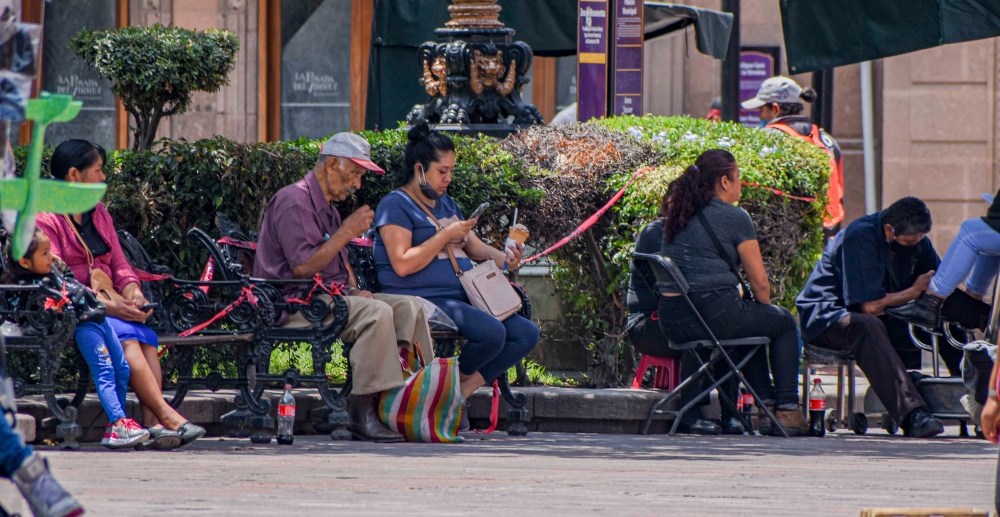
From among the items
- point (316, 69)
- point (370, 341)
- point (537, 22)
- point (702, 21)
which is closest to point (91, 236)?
point (370, 341)

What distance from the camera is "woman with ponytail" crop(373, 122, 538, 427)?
723 centimetres

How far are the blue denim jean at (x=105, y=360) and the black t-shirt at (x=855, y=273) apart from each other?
3664 mm

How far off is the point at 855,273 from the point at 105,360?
3.84 m

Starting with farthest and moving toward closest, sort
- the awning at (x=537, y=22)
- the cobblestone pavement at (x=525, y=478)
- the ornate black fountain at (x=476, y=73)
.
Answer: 1. the awning at (x=537, y=22)
2. the ornate black fountain at (x=476, y=73)
3. the cobblestone pavement at (x=525, y=478)

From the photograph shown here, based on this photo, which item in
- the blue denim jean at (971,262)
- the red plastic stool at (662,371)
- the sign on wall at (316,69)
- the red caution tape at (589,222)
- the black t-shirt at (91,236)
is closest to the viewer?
the black t-shirt at (91,236)

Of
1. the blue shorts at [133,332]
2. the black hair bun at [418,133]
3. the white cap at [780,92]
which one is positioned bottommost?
the blue shorts at [133,332]

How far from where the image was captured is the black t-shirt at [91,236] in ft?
21.5

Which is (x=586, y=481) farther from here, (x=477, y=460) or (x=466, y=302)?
(x=466, y=302)

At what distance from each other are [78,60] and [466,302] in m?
9.05

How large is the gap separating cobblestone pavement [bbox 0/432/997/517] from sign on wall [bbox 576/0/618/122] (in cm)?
401

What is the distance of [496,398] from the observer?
749 cm

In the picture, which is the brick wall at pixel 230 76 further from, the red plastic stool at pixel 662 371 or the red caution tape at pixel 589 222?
the red plastic stool at pixel 662 371

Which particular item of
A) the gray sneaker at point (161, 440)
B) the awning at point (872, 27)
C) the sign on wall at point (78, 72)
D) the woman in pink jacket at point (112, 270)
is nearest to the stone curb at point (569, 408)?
the woman in pink jacket at point (112, 270)

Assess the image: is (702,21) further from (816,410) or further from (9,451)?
(9,451)
